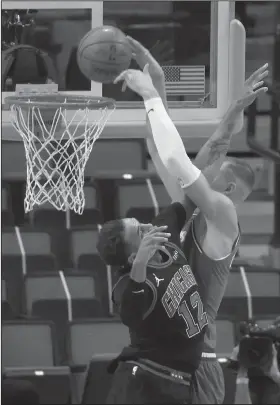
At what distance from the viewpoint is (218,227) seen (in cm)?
288

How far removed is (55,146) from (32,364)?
0.77 m

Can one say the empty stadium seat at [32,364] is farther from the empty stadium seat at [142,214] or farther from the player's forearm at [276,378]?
the player's forearm at [276,378]

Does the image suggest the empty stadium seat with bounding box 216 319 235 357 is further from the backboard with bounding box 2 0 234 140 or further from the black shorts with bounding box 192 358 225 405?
the backboard with bounding box 2 0 234 140

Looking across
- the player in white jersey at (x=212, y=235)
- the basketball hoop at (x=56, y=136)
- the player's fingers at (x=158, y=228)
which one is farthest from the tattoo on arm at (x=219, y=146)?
the basketball hoop at (x=56, y=136)

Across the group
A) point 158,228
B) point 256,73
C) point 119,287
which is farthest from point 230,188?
point 119,287

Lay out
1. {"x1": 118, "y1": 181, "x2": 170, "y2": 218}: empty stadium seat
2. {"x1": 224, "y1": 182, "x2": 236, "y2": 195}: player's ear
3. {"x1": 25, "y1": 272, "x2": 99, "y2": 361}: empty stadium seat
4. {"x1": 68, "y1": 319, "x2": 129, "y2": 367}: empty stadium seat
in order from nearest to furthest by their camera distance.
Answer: {"x1": 224, "y1": 182, "x2": 236, "y2": 195}: player's ear → {"x1": 68, "y1": 319, "x2": 129, "y2": 367}: empty stadium seat → {"x1": 118, "y1": 181, "x2": 170, "y2": 218}: empty stadium seat → {"x1": 25, "y1": 272, "x2": 99, "y2": 361}: empty stadium seat

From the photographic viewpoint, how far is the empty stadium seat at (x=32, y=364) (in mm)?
3125

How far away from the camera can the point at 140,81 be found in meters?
2.67

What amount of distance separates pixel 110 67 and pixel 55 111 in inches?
11.6

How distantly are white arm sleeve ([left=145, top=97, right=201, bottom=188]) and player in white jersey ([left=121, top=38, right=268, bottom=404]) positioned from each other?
12cm

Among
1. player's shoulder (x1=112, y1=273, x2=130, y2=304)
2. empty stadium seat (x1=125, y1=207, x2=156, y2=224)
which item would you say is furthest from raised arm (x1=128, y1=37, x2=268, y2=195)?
player's shoulder (x1=112, y1=273, x2=130, y2=304)

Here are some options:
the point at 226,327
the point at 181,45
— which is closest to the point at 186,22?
the point at 181,45

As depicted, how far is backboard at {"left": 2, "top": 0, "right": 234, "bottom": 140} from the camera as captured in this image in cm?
299

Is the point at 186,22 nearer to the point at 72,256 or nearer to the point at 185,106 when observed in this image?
the point at 185,106
